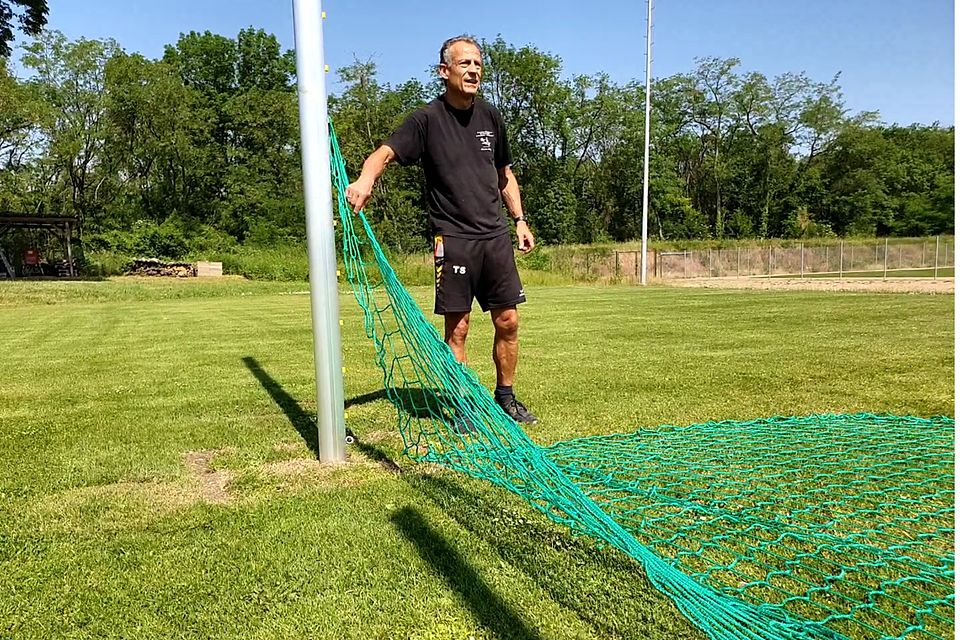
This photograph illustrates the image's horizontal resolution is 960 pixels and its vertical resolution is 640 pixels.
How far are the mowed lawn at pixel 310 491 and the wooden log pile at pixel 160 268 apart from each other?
25526mm

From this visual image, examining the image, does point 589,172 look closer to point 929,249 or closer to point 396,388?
point 929,249

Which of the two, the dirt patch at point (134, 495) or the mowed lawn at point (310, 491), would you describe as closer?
the mowed lawn at point (310, 491)

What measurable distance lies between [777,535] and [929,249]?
42983 mm

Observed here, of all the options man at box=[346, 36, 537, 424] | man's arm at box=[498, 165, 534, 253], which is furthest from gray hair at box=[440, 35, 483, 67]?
man's arm at box=[498, 165, 534, 253]

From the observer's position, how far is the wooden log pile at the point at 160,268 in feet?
105

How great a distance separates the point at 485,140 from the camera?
152 inches

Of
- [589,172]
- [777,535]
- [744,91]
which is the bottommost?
[777,535]

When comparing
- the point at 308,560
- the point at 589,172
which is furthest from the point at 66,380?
the point at 589,172

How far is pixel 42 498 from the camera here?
2.92 m

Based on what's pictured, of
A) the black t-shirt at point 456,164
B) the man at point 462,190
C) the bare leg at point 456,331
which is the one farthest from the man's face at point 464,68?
the bare leg at point 456,331

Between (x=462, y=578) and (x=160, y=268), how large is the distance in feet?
113

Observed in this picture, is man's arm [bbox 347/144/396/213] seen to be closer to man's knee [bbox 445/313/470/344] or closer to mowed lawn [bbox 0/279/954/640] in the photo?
man's knee [bbox 445/313/470/344]

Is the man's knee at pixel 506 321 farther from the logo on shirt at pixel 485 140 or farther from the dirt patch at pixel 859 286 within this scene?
the dirt patch at pixel 859 286

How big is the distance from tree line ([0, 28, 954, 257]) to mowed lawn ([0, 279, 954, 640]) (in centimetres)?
3282
